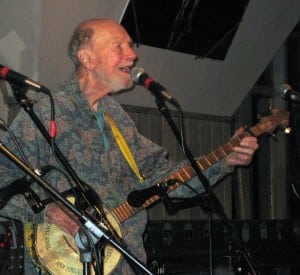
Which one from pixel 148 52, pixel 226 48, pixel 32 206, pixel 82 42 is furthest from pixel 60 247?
pixel 226 48

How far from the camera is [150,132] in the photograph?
429 cm

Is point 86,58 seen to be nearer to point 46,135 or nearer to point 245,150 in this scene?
point 245,150

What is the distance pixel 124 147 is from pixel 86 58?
1.59ft

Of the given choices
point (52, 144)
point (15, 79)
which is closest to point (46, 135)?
point (52, 144)

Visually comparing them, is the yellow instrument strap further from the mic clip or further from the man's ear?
the mic clip

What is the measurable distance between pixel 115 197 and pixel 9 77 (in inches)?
37.4

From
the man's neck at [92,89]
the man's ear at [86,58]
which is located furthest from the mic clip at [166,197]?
the man's ear at [86,58]

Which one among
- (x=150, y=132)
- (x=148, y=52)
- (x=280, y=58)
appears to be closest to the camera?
(x=148, y=52)

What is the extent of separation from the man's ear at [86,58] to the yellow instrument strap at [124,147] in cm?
26

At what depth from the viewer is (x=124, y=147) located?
2824 mm

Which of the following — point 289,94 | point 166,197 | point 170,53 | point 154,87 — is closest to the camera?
point 154,87

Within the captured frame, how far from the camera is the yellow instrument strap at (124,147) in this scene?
280cm

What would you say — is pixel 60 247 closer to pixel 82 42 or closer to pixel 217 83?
pixel 82 42

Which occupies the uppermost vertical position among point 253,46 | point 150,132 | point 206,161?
point 253,46
